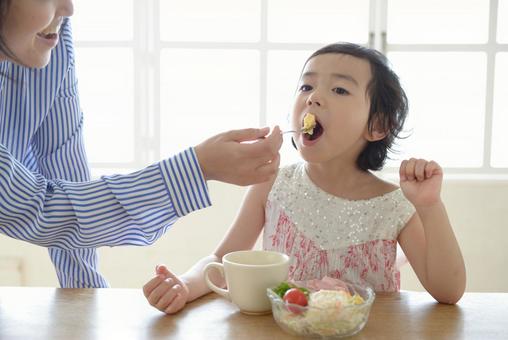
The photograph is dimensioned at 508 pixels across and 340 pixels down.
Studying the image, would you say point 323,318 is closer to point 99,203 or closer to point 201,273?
point 201,273

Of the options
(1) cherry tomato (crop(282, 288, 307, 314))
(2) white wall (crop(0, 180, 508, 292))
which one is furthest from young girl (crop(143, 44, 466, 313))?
(2) white wall (crop(0, 180, 508, 292))

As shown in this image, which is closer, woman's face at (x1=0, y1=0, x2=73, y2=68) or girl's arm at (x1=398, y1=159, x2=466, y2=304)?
woman's face at (x1=0, y1=0, x2=73, y2=68)

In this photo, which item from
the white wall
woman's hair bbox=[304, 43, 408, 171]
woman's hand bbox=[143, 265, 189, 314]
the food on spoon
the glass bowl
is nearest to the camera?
the glass bowl

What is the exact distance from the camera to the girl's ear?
139 cm

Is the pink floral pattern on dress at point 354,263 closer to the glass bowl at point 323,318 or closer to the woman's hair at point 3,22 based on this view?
the glass bowl at point 323,318

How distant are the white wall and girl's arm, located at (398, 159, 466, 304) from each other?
4.41ft

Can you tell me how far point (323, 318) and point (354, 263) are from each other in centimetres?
49

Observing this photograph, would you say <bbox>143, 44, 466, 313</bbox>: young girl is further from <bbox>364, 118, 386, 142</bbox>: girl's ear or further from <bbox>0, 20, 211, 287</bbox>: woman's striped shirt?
<bbox>0, 20, 211, 287</bbox>: woman's striped shirt

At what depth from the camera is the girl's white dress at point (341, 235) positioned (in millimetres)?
1283

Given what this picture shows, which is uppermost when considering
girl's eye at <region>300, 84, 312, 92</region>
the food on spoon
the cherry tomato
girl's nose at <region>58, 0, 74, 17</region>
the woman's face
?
girl's nose at <region>58, 0, 74, 17</region>

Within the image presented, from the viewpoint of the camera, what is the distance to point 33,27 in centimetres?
Answer: 99

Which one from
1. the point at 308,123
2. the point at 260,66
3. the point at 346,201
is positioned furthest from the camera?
the point at 260,66

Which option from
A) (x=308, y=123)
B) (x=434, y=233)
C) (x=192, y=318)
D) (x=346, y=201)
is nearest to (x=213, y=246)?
(x=346, y=201)

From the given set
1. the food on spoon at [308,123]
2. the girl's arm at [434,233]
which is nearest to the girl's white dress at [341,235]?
the girl's arm at [434,233]
